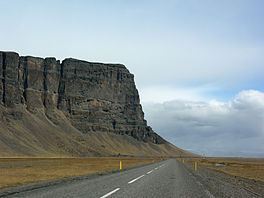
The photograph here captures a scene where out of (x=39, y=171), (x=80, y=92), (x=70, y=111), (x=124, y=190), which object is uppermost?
(x=80, y=92)

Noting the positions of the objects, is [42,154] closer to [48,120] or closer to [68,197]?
[48,120]

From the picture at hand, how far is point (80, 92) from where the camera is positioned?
541 ft

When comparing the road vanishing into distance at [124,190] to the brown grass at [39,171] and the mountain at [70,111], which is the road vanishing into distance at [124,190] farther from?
the mountain at [70,111]

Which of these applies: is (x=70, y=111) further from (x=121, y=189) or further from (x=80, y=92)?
(x=121, y=189)

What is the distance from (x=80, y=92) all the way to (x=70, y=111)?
48.1 feet

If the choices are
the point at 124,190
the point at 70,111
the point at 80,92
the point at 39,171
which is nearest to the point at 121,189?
the point at 124,190

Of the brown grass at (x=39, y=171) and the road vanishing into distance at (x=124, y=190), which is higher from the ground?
the road vanishing into distance at (x=124, y=190)

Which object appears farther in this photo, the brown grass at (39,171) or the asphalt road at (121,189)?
the brown grass at (39,171)

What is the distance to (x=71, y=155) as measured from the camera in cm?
11819

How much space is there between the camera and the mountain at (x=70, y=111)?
384ft

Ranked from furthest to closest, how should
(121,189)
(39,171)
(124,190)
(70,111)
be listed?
(70,111)
(39,171)
(121,189)
(124,190)

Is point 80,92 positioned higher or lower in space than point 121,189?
higher

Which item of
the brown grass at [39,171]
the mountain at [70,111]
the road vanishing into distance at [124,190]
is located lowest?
the brown grass at [39,171]

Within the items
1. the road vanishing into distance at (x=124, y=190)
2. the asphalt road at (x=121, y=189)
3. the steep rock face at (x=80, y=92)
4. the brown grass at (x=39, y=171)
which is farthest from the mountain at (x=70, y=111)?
the road vanishing into distance at (x=124, y=190)
